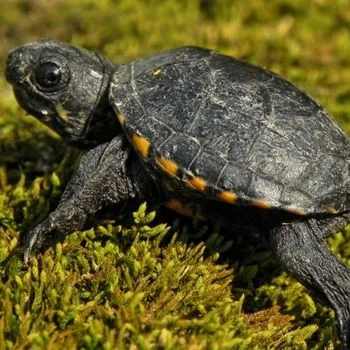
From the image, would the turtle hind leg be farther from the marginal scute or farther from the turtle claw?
the turtle claw

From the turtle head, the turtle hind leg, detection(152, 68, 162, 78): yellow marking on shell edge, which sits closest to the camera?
the turtle hind leg

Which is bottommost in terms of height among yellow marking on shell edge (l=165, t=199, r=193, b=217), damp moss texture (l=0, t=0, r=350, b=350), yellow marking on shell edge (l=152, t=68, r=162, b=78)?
damp moss texture (l=0, t=0, r=350, b=350)

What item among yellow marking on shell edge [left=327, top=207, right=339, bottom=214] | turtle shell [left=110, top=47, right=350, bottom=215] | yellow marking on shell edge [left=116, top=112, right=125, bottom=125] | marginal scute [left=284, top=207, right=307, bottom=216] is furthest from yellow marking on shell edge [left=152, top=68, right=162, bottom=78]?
yellow marking on shell edge [left=327, top=207, right=339, bottom=214]

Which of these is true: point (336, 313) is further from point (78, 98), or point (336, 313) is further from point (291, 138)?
point (78, 98)

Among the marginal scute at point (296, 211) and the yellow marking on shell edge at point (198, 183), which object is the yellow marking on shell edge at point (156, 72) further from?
the marginal scute at point (296, 211)

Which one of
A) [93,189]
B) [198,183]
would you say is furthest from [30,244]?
[198,183]

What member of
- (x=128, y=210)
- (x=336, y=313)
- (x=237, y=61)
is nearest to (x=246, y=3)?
(x=237, y=61)
